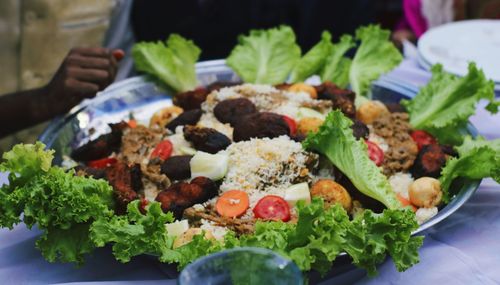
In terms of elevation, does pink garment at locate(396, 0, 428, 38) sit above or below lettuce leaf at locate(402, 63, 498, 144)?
below

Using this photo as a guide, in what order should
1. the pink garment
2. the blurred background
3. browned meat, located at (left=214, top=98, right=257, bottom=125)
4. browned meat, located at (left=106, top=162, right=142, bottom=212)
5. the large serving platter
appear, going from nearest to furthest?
browned meat, located at (left=106, top=162, right=142, bottom=212) < browned meat, located at (left=214, top=98, right=257, bottom=125) < the large serving platter < the blurred background < the pink garment

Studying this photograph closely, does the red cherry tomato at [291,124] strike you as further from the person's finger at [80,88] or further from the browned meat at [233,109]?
the person's finger at [80,88]

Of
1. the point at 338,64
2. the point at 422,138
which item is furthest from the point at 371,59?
the point at 422,138

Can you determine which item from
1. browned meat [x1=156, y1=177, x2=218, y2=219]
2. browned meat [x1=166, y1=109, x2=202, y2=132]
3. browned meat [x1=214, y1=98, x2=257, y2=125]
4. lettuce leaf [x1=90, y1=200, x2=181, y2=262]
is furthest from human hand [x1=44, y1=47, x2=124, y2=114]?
lettuce leaf [x1=90, y1=200, x2=181, y2=262]

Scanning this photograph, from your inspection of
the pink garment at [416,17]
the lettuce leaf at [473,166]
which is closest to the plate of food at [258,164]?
the lettuce leaf at [473,166]

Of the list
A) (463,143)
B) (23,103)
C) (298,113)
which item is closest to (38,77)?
(23,103)

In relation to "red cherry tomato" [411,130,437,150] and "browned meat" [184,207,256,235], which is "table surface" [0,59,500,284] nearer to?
"browned meat" [184,207,256,235]

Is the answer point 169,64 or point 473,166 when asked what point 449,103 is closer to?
point 473,166

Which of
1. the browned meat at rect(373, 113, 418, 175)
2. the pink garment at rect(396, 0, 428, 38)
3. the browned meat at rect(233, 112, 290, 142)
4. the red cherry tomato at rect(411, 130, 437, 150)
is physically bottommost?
the pink garment at rect(396, 0, 428, 38)
